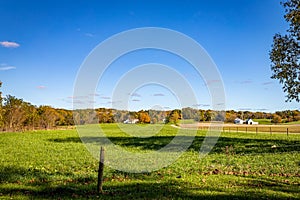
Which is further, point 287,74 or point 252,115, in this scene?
point 252,115

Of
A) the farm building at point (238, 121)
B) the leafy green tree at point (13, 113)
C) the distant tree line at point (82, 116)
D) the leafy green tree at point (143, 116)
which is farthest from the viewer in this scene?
the farm building at point (238, 121)

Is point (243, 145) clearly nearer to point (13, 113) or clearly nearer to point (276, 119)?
point (13, 113)

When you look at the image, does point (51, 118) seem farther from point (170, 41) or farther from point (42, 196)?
point (42, 196)

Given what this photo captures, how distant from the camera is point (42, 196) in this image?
34.5 feet

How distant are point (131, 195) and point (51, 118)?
100m

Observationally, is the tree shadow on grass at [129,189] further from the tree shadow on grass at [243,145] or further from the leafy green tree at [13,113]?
the leafy green tree at [13,113]

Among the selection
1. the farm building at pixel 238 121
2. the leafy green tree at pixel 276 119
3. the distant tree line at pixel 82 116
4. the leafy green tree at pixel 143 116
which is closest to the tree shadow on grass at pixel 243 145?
the distant tree line at pixel 82 116

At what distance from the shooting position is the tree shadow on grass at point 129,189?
10352 millimetres

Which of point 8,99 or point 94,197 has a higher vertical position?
point 8,99

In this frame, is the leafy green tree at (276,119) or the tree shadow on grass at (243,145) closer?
the tree shadow on grass at (243,145)

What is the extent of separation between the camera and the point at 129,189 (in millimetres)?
11625

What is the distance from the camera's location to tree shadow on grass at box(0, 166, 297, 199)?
408 inches

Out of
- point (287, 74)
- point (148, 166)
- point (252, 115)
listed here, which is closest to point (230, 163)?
point (148, 166)

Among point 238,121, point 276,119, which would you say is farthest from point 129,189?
point 238,121
